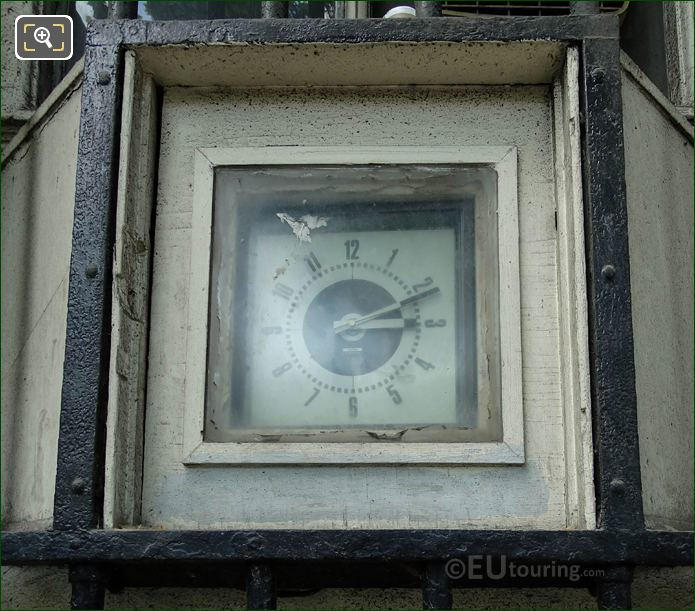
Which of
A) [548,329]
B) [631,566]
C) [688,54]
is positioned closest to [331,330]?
[548,329]

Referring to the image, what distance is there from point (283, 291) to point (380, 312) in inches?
7.0

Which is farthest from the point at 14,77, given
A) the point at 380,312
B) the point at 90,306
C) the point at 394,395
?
the point at 394,395

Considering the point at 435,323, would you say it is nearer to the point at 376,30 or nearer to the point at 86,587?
the point at 376,30

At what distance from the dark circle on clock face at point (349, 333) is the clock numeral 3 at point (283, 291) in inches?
1.7

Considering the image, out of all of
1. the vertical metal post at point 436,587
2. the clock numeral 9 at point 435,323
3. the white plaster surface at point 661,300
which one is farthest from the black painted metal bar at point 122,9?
the vertical metal post at point 436,587

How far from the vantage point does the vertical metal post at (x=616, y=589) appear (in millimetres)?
1716

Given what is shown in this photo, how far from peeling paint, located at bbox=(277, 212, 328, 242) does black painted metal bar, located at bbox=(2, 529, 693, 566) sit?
22.4 inches

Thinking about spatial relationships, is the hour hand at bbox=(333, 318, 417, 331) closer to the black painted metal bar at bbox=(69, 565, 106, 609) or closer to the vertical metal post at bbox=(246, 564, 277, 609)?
the vertical metal post at bbox=(246, 564, 277, 609)

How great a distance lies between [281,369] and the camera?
1.98 meters

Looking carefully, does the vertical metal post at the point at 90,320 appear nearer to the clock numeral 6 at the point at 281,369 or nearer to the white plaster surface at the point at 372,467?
the white plaster surface at the point at 372,467

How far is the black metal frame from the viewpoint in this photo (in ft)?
5.62

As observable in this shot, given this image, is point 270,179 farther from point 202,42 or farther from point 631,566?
point 631,566

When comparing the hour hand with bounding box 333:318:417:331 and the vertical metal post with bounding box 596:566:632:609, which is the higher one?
the hour hand with bounding box 333:318:417:331

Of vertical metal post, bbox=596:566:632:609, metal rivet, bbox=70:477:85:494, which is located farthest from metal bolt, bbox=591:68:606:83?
metal rivet, bbox=70:477:85:494
